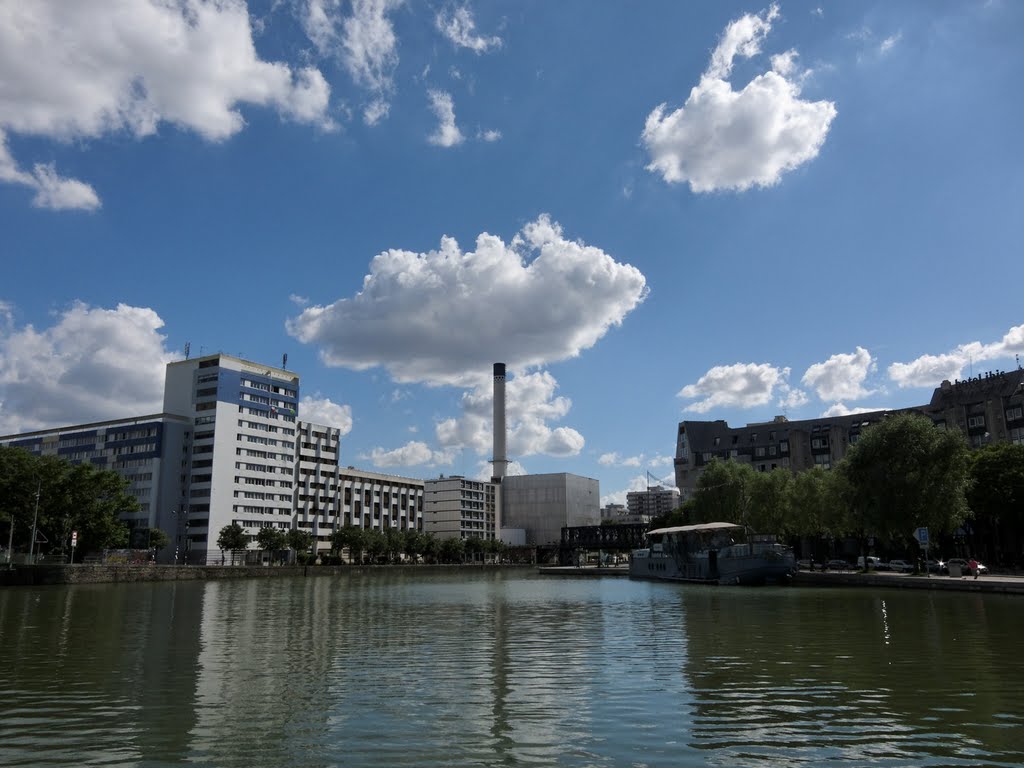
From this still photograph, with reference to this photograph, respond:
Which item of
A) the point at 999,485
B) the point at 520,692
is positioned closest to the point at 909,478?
the point at 999,485

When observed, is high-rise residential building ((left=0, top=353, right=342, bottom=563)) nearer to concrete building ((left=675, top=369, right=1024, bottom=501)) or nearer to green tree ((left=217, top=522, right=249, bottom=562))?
green tree ((left=217, top=522, right=249, bottom=562))

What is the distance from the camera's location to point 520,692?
72.9 ft

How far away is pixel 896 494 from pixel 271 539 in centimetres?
11623

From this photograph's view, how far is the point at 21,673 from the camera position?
85.3 ft

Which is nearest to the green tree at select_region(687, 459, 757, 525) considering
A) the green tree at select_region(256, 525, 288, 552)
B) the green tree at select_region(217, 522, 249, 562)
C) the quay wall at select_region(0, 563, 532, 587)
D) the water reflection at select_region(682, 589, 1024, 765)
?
the quay wall at select_region(0, 563, 532, 587)

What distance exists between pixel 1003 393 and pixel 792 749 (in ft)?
433

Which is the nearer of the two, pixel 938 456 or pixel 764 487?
pixel 938 456

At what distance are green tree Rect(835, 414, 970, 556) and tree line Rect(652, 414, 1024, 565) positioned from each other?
9 centimetres

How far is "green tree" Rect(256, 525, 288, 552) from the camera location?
505ft

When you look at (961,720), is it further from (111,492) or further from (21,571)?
(111,492)

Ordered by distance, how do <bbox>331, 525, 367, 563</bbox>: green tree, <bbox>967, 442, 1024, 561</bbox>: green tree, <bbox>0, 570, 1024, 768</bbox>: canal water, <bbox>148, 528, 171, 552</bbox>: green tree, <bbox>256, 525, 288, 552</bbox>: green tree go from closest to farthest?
<bbox>0, 570, 1024, 768</bbox>: canal water < <bbox>967, 442, 1024, 561</bbox>: green tree < <bbox>148, 528, 171, 552</bbox>: green tree < <bbox>256, 525, 288, 552</bbox>: green tree < <bbox>331, 525, 367, 563</bbox>: green tree

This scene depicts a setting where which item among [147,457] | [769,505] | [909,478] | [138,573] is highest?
[147,457]

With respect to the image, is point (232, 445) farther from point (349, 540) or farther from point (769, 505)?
point (769, 505)

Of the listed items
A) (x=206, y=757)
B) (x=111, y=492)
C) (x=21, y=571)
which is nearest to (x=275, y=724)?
(x=206, y=757)
